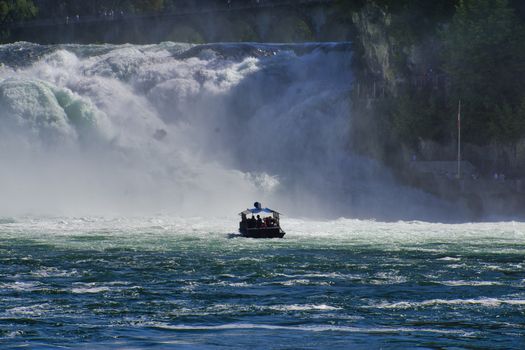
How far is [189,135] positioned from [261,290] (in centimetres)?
4568

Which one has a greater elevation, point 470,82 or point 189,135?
point 470,82

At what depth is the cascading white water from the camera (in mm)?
75312

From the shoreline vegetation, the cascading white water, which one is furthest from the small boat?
the shoreline vegetation

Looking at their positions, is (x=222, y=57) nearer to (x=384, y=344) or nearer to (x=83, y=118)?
(x=83, y=118)

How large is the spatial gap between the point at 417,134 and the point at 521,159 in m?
6.80

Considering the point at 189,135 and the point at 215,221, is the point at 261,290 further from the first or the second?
the point at 189,135

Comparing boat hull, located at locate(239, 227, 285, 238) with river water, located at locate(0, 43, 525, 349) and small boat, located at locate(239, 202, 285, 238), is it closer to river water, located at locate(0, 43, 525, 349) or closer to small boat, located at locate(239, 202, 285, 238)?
small boat, located at locate(239, 202, 285, 238)

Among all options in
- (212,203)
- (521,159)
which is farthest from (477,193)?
(212,203)

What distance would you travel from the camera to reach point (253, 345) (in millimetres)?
31078

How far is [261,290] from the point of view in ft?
128

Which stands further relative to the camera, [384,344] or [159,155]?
[159,155]

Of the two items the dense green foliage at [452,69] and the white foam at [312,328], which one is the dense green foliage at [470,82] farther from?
the white foam at [312,328]

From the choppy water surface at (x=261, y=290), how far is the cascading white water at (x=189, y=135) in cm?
1691

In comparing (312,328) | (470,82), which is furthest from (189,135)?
(312,328)
